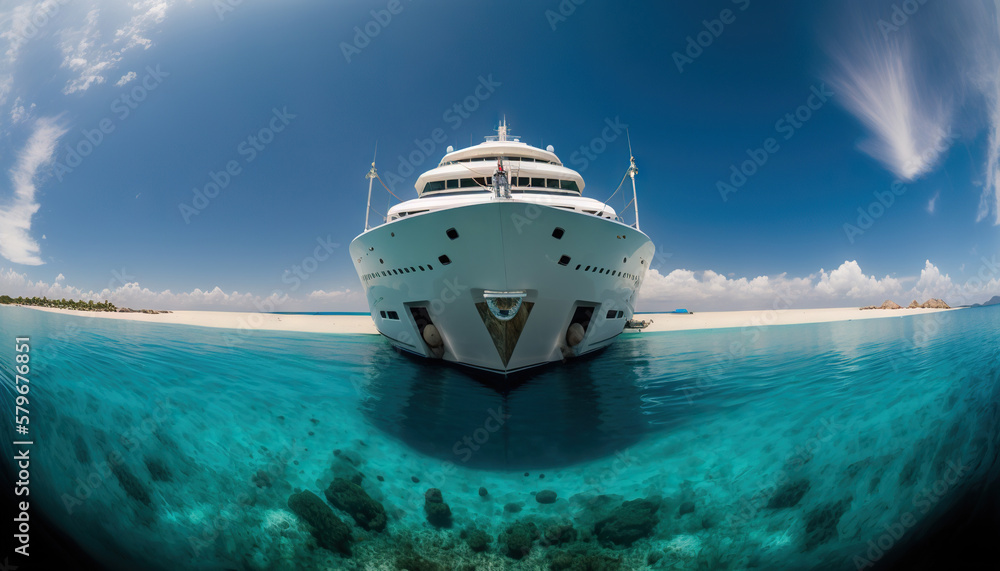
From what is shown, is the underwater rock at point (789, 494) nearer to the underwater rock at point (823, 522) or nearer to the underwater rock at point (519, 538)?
the underwater rock at point (823, 522)

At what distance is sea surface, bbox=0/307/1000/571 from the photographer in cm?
294

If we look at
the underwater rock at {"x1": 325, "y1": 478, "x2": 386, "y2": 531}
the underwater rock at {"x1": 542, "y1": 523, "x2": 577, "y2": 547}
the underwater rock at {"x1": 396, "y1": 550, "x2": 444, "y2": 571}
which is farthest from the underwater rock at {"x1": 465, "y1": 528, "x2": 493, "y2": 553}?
the underwater rock at {"x1": 325, "y1": 478, "x2": 386, "y2": 531}

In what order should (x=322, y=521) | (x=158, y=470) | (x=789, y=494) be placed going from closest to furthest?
1. (x=322, y=521)
2. (x=789, y=494)
3. (x=158, y=470)

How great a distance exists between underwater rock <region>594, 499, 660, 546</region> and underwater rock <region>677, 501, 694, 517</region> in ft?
0.71

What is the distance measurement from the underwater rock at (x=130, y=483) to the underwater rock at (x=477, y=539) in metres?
4.10

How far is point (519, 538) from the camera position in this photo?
3.08 m

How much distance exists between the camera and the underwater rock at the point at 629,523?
2953 millimetres

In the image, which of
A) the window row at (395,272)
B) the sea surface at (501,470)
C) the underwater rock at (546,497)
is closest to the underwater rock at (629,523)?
the sea surface at (501,470)

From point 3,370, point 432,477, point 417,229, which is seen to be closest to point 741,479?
point 432,477

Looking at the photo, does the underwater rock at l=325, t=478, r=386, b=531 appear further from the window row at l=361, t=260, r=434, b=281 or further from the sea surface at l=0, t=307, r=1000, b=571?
the window row at l=361, t=260, r=434, b=281

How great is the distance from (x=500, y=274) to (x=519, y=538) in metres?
4.62

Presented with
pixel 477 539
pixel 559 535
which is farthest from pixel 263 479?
pixel 559 535

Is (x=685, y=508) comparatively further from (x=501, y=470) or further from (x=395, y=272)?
(x=395, y=272)

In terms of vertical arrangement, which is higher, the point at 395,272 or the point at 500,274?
the point at 395,272
